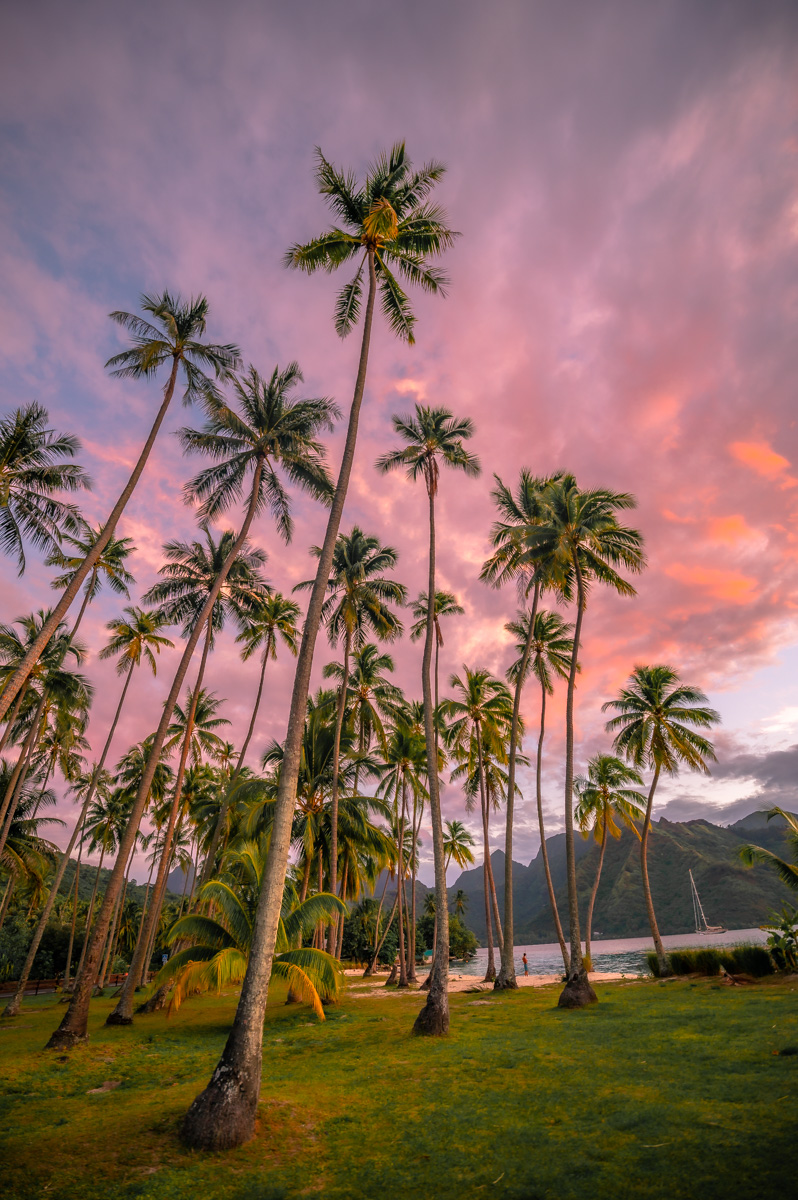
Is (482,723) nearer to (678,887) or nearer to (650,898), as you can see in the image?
(650,898)

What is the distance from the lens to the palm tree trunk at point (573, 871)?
54.0 ft

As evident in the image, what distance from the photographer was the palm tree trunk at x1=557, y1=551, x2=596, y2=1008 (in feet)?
54.0

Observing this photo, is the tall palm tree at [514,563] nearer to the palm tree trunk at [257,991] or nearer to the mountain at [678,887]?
the palm tree trunk at [257,991]

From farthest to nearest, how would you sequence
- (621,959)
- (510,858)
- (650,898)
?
1. (621,959)
2. (650,898)
3. (510,858)

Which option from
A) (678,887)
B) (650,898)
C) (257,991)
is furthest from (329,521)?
(678,887)

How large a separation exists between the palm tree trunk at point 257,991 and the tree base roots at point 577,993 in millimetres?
11983

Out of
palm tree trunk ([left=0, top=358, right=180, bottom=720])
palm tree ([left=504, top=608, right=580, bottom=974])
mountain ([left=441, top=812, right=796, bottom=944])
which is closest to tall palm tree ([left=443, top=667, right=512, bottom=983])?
palm tree ([left=504, top=608, right=580, bottom=974])

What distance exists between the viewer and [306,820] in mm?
28703

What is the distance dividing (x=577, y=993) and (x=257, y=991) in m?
12.9

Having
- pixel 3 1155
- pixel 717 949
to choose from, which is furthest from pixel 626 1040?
pixel 717 949

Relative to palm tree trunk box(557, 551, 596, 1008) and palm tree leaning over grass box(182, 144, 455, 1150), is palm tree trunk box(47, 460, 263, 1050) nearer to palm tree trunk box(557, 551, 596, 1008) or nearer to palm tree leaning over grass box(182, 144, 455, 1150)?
palm tree leaning over grass box(182, 144, 455, 1150)

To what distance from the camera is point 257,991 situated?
7953 mm

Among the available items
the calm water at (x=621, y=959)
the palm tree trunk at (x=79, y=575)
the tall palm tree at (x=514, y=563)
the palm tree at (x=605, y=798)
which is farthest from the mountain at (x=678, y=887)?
the palm tree trunk at (x=79, y=575)

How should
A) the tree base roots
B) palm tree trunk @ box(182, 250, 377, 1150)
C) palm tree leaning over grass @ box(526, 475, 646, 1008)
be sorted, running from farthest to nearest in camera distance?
palm tree leaning over grass @ box(526, 475, 646, 1008), the tree base roots, palm tree trunk @ box(182, 250, 377, 1150)
